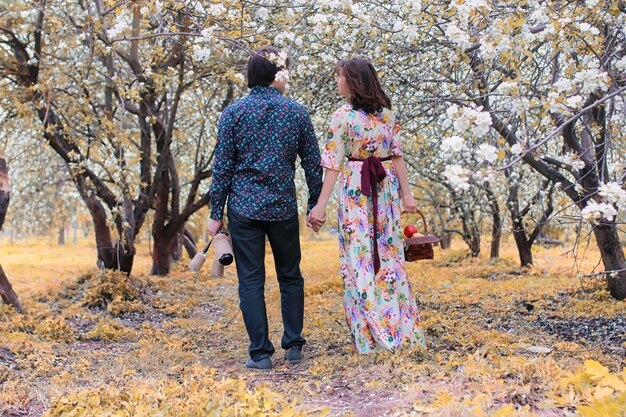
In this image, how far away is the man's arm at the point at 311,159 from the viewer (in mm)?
4484

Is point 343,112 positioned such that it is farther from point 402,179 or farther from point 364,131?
point 402,179

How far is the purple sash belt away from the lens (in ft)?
14.1

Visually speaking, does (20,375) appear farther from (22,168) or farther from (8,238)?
(8,238)

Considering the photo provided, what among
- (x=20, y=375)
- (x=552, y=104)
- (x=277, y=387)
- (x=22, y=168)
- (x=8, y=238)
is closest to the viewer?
(x=552, y=104)

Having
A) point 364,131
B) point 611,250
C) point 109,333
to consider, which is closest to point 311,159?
point 364,131

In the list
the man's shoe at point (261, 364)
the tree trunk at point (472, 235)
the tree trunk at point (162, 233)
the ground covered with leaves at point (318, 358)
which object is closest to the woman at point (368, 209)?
the ground covered with leaves at point (318, 358)

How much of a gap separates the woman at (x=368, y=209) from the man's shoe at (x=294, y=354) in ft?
1.19

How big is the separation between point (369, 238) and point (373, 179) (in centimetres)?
36

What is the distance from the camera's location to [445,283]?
9.02 meters

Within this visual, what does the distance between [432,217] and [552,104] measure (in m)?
10.4

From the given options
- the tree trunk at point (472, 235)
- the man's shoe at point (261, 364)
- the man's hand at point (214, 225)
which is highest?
the man's hand at point (214, 225)

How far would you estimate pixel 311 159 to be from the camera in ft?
14.8

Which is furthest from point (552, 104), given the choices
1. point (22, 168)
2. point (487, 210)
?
point (22, 168)

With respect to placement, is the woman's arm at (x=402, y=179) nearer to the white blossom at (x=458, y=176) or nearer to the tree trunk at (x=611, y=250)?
the white blossom at (x=458, y=176)
